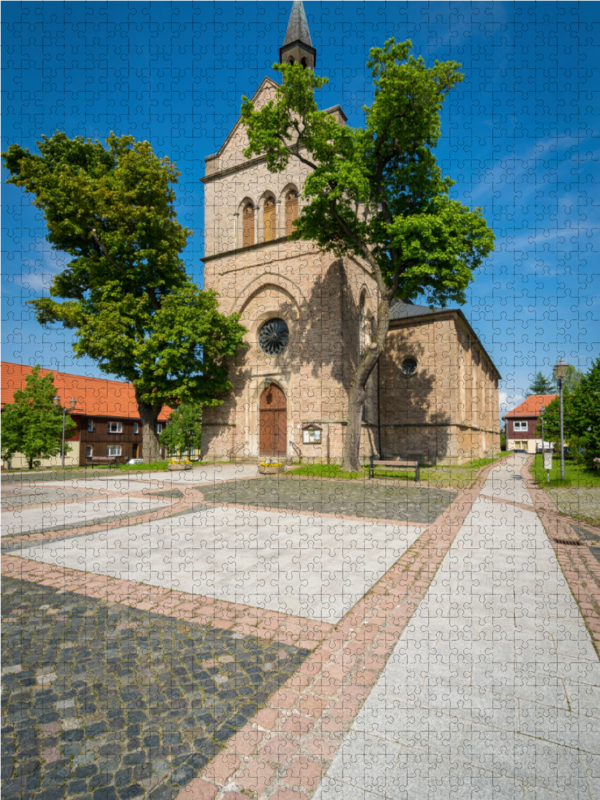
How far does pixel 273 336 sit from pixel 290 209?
730 centimetres

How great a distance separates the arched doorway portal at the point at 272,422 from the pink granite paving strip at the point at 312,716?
19.8 m

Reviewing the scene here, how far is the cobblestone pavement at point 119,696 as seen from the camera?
7.52ft

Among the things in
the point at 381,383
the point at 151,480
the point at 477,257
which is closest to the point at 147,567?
the point at 151,480

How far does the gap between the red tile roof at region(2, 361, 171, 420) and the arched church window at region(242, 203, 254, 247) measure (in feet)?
51.0

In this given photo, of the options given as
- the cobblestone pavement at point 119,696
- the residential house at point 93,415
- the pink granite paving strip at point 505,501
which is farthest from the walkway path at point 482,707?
the residential house at point 93,415

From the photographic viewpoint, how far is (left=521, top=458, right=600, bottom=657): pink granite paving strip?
413 centimetres

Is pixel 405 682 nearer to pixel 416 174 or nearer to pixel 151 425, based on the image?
pixel 416 174

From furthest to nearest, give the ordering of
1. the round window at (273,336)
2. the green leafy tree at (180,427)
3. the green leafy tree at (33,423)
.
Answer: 1. the green leafy tree at (180,427)
2. the green leafy tree at (33,423)
3. the round window at (273,336)

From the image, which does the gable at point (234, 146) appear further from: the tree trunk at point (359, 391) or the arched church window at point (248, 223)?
the tree trunk at point (359, 391)

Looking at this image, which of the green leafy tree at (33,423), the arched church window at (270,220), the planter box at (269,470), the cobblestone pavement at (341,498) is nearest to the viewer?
the cobblestone pavement at (341,498)

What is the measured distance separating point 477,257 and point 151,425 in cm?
1799

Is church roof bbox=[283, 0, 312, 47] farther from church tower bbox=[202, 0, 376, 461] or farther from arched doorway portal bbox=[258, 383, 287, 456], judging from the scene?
arched doorway portal bbox=[258, 383, 287, 456]

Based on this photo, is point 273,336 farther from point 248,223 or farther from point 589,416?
point 589,416

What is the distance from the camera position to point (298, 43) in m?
28.0
